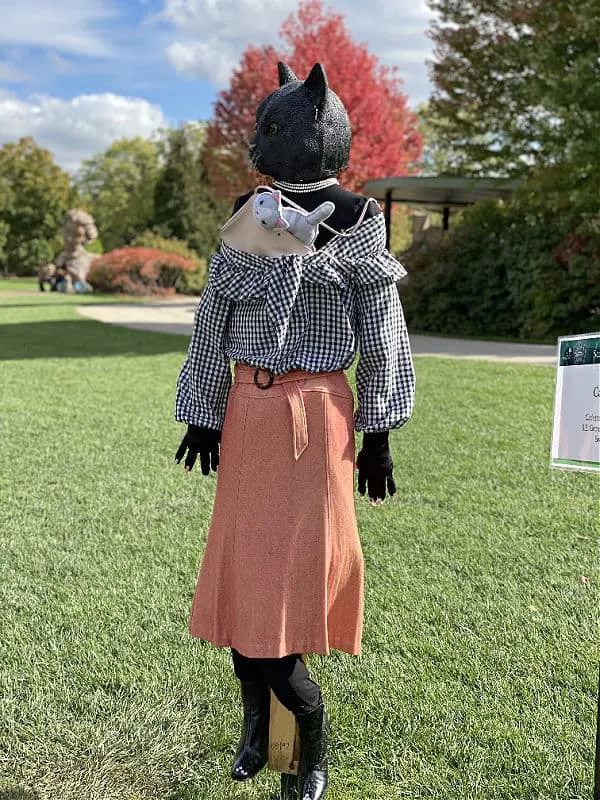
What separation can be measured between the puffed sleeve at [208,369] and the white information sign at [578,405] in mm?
912

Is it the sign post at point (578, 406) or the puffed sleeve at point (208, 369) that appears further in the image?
the puffed sleeve at point (208, 369)

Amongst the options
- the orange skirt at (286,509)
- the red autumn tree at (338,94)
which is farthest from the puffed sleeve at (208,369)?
the red autumn tree at (338,94)

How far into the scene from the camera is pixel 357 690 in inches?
119

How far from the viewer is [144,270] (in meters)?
30.6

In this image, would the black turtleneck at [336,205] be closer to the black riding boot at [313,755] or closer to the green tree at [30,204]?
the black riding boot at [313,755]

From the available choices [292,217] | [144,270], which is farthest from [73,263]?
[292,217]

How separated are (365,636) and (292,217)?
1973 mm

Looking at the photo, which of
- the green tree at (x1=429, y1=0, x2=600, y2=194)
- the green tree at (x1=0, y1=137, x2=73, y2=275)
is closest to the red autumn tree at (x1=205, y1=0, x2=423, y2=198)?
the green tree at (x1=429, y1=0, x2=600, y2=194)

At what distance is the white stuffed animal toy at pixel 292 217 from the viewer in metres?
2.09

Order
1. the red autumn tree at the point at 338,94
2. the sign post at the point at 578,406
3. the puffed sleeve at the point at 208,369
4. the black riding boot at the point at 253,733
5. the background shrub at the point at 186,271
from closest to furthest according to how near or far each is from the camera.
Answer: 1. the sign post at the point at 578,406
2. the puffed sleeve at the point at 208,369
3. the black riding boot at the point at 253,733
4. the red autumn tree at the point at 338,94
5. the background shrub at the point at 186,271

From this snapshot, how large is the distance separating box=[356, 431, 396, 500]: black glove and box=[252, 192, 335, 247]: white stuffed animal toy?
23.0 inches

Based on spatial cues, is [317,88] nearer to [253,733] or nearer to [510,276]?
[253,733]

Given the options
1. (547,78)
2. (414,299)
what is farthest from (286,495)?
(414,299)

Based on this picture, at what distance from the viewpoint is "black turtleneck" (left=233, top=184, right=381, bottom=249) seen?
2186mm
